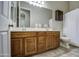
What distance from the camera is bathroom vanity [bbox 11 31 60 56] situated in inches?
94.5

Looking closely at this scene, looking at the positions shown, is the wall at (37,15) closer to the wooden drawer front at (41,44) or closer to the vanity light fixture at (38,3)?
the vanity light fixture at (38,3)

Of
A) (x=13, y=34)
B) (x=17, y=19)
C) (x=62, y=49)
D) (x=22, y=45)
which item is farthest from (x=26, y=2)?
(x=62, y=49)

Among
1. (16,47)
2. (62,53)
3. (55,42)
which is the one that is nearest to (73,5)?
(55,42)

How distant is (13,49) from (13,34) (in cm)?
27

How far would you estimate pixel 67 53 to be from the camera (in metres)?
2.44

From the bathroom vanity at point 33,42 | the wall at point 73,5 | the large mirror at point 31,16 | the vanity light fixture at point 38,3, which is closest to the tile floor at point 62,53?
the bathroom vanity at point 33,42

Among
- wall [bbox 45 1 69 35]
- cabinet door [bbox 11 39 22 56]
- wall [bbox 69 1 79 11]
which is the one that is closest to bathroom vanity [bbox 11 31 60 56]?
cabinet door [bbox 11 39 22 56]

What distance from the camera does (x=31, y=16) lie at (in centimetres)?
242

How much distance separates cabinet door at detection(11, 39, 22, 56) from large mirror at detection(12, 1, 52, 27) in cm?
30

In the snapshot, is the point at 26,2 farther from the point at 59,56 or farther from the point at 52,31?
the point at 59,56

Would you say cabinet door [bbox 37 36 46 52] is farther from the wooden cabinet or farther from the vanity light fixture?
the vanity light fixture

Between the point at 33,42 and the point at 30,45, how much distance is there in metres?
0.08

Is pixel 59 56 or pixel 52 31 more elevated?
pixel 52 31

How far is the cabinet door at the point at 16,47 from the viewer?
2369 mm
